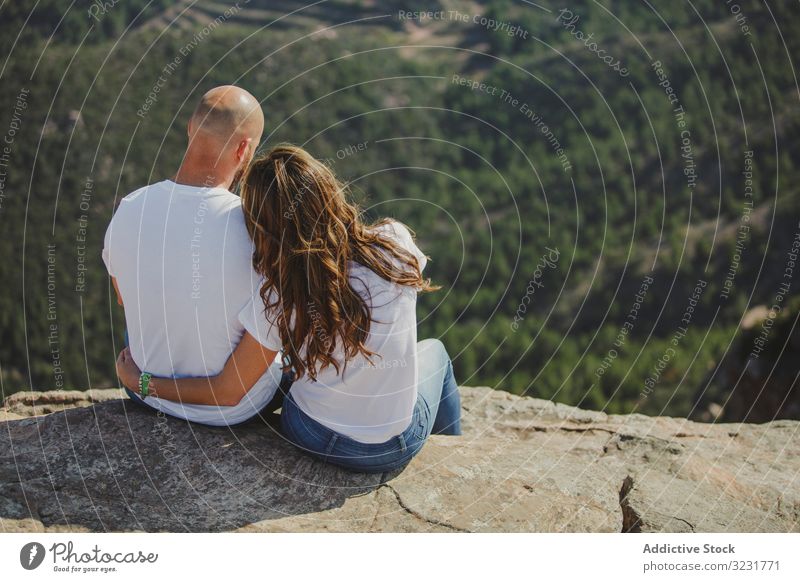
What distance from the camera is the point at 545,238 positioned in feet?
62.4

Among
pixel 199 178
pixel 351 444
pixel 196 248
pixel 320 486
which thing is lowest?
pixel 320 486

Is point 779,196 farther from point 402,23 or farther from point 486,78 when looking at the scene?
point 402,23

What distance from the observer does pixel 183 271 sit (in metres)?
3.29

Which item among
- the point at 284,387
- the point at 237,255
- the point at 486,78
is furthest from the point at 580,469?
the point at 486,78

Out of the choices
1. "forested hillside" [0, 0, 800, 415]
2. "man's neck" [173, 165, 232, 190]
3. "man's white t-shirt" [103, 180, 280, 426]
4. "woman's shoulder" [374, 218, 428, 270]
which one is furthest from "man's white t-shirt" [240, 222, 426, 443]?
"forested hillside" [0, 0, 800, 415]

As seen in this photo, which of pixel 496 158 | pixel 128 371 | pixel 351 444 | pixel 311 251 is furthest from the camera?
pixel 496 158

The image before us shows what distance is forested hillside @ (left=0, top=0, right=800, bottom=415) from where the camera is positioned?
15.3 meters

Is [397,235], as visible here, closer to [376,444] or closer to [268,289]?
[268,289]

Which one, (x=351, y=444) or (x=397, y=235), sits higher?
(x=397, y=235)

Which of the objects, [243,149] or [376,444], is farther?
[376,444]
